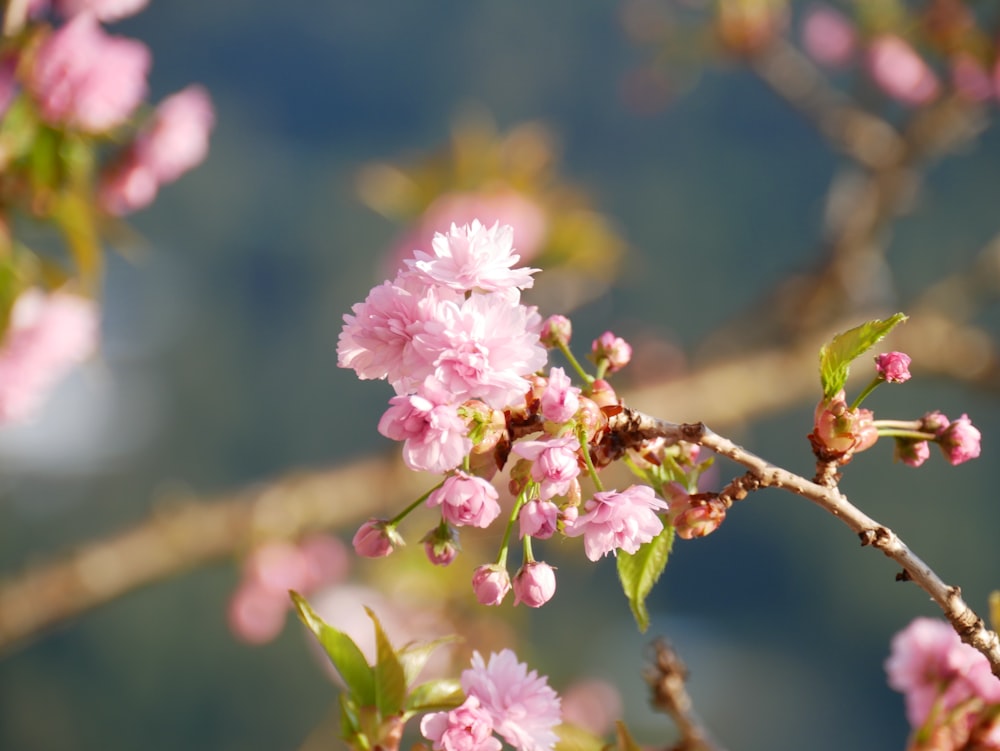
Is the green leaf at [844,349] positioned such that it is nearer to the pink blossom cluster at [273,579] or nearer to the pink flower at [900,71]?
the pink blossom cluster at [273,579]

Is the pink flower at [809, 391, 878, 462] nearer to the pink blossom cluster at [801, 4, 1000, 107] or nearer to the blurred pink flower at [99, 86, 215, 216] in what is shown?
the blurred pink flower at [99, 86, 215, 216]

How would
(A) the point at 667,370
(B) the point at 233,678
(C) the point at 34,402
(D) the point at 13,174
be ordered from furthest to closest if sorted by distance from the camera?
(B) the point at 233,678 → (A) the point at 667,370 → (C) the point at 34,402 → (D) the point at 13,174

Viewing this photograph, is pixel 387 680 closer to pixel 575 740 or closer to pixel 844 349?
pixel 575 740

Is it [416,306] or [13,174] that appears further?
[13,174]

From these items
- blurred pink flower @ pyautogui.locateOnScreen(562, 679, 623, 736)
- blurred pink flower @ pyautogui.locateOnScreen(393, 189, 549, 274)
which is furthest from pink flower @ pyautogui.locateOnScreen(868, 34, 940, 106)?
blurred pink flower @ pyautogui.locateOnScreen(562, 679, 623, 736)

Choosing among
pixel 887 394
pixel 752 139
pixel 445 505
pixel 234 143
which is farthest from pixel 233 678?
pixel 445 505

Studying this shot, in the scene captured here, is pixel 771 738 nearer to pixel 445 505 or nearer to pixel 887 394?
pixel 887 394

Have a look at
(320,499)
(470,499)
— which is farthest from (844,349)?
(320,499)
